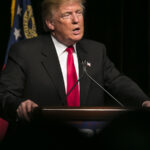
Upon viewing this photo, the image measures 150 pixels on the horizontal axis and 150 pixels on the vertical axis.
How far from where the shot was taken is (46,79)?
2029 millimetres

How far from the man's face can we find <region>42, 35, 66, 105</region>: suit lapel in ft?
0.34

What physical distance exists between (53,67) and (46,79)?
0.32ft

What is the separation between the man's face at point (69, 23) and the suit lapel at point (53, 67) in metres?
0.11

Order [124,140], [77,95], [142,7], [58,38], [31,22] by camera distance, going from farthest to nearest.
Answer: [142,7], [31,22], [58,38], [77,95], [124,140]

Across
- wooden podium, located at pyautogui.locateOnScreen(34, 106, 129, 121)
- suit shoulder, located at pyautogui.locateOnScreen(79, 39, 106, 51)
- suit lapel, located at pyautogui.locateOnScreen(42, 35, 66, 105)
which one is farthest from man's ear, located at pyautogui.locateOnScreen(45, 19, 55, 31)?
wooden podium, located at pyautogui.locateOnScreen(34, 106, 129, 121)

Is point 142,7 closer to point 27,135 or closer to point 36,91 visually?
point 36,91

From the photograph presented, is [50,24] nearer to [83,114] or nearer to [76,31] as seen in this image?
[76,31]

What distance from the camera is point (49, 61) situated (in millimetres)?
2070

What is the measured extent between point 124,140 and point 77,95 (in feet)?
5.16

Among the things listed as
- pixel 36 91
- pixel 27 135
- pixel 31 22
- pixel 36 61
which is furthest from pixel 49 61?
pixel 27 135

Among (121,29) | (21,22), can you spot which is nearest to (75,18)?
(21,22)

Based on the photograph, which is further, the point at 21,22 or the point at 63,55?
the point at 21,22

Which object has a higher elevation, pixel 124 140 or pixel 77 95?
pixel 124 140

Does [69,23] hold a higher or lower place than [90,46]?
Result: higher
